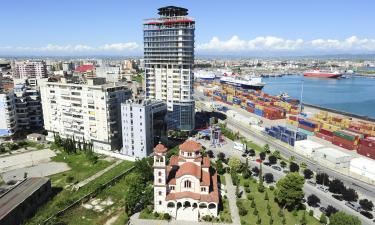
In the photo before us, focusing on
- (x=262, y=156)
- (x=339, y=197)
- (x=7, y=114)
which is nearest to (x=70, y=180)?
(x=7, y=114)

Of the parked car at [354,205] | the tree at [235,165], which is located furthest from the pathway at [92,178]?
the parked car at [354,205]

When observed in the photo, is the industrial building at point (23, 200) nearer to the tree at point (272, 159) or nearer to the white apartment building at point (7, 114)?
the white apartment building at point (7, 114)

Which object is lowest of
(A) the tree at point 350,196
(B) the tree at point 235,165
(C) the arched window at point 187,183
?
(A) the tree at point 350,196

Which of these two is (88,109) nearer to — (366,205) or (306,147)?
(306,147)

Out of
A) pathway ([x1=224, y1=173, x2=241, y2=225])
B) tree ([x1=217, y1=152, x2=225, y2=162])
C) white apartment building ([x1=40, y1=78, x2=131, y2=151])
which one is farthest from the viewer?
white apartment building ([x1=40, y1=78, x2=131, y2=151])

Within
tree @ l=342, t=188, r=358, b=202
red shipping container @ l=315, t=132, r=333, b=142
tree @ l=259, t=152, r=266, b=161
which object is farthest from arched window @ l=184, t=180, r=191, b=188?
red shipping container @ l=315, t=132, r=333, b=142

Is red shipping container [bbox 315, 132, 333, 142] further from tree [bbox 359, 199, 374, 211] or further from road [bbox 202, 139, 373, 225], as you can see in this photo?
tree [bbox 359, 199, 374, 211]
